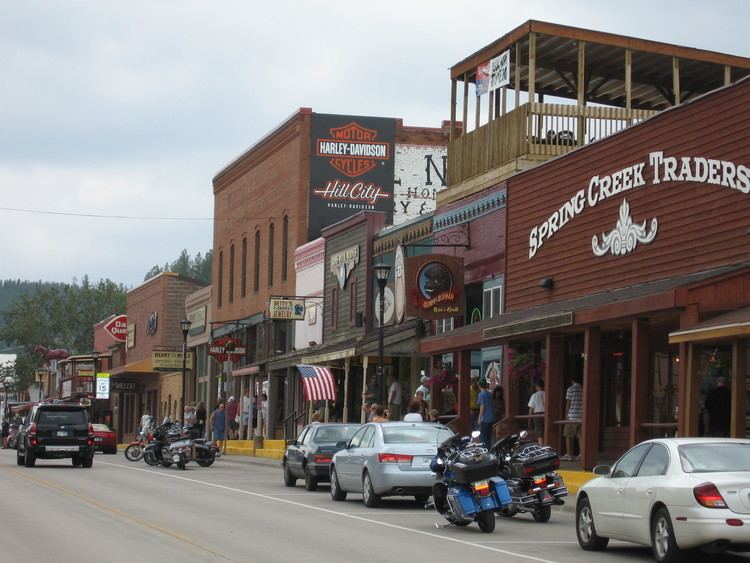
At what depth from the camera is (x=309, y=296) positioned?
160ft

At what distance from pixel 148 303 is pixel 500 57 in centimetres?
5009

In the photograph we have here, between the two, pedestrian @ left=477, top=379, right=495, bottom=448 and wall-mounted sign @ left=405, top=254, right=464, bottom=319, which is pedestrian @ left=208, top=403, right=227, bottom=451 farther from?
pedestrian @ left=477, top=379, right=495, bottom=448

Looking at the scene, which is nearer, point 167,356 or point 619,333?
point 619,333

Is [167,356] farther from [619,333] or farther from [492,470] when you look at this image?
[492,470]

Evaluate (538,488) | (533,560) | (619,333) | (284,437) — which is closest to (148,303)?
(284,437)

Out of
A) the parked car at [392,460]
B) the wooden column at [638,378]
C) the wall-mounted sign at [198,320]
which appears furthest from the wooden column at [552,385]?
the wall-mounted sign at [198,320]

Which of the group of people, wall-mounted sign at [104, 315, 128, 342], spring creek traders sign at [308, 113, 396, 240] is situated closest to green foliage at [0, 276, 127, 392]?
wall-mounted sign at [104, 315, 128, 342]

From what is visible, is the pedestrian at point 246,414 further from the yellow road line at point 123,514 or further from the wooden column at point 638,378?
the wooden column at point 638,378

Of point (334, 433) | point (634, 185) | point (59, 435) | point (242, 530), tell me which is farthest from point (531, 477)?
point (59, 435)

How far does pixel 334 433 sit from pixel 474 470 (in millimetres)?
10019

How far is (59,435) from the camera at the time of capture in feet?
116

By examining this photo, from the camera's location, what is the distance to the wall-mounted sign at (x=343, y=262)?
44.0m

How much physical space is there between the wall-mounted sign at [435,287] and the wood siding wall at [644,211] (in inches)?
75.8

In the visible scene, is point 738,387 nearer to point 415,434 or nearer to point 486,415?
point 415,434
